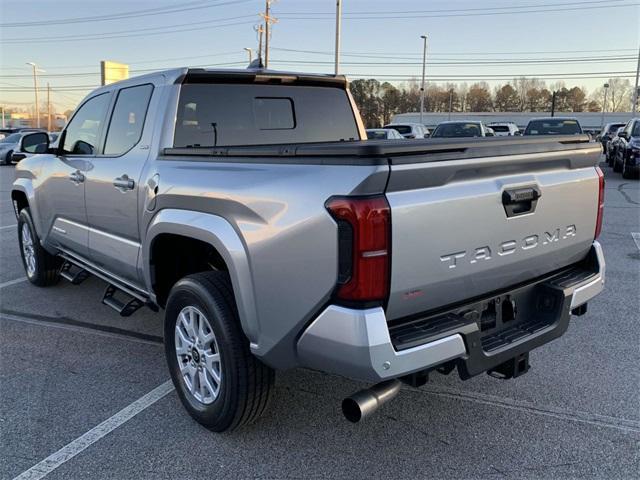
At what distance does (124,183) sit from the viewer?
3736 mm

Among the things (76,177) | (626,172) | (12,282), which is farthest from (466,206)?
(626,172)

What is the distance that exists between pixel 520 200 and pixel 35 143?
4820mm

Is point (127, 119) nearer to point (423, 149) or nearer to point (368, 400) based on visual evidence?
point (423, 149)

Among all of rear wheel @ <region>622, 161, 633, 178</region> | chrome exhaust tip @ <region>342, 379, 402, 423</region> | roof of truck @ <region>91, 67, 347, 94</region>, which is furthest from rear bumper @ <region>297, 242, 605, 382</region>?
rear wheel @ <region>622, 161, 633, 178</region>

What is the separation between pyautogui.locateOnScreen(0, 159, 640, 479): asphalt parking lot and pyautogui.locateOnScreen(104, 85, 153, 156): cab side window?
60.2 inches

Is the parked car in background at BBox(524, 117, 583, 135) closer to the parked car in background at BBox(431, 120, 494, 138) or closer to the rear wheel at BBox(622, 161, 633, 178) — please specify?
the parked car in background at BBox(431, 120, 494, 138)

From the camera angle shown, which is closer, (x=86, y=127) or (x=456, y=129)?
(x=86, y=127)

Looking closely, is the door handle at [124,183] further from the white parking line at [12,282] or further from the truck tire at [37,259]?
the white parking line at [12,282]

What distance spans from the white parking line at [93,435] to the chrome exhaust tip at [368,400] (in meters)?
1.48

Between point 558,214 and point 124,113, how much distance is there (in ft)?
10.1

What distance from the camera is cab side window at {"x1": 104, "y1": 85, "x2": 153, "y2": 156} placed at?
3.89 m

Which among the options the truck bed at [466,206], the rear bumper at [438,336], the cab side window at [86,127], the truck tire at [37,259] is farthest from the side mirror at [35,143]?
the rear bumper at [438,336]

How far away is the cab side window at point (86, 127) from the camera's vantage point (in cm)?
458

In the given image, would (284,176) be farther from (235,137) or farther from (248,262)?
(235,137)
